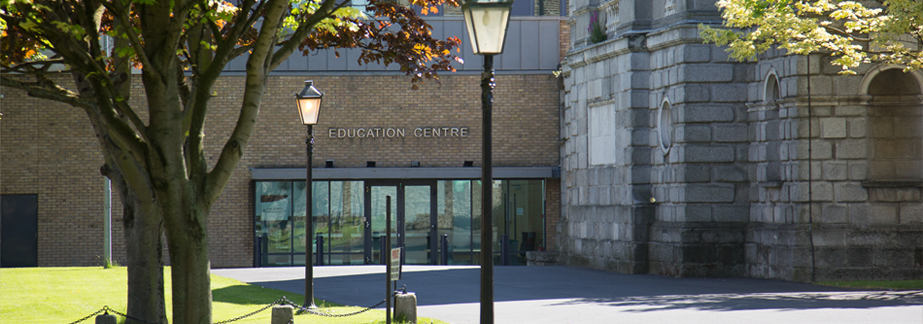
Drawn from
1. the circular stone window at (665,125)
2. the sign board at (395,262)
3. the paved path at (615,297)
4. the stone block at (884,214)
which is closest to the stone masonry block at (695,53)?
the circular stone window at (665,125)

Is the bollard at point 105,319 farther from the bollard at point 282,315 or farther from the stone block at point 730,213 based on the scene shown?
the stone block at point 730,213

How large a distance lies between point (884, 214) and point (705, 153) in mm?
3331

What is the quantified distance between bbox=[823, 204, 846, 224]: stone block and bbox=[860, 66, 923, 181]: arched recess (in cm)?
92

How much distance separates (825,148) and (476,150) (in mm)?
11691

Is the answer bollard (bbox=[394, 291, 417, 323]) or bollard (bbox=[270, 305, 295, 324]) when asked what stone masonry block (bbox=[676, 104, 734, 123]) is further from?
bollard (bbox=[270, 305, 295, 324])

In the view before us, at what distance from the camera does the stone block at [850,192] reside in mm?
15484

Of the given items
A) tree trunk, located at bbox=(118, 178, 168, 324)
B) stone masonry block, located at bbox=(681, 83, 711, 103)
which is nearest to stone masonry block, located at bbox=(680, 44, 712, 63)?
stone masonry block, located at bbox=(681, 83, 711, 103)

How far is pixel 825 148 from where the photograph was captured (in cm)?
1560

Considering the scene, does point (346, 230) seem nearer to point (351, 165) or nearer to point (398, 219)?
point (398, 219)

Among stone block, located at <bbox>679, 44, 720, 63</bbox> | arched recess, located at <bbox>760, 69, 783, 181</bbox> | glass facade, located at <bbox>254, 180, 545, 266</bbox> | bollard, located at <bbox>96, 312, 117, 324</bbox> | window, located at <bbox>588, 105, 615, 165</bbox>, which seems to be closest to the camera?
bollard, located at <bbox>96, 312, 117, 324</bbox>

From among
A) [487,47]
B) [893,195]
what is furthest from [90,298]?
[893,195]

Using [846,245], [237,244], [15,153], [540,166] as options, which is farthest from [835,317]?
[15,153]

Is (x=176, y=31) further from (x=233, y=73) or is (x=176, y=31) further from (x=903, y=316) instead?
(x=233, y=73)

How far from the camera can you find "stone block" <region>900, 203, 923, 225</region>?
1540 cm
